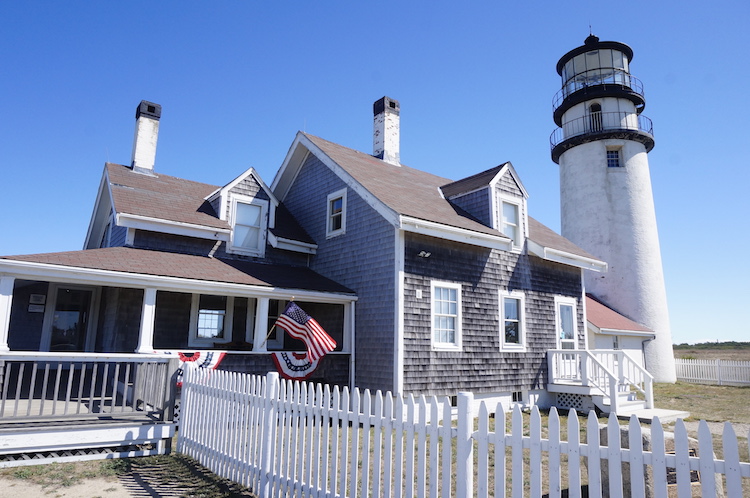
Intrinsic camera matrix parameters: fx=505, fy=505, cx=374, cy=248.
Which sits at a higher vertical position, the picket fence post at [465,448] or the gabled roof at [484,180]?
the gabled roof at [484,180]

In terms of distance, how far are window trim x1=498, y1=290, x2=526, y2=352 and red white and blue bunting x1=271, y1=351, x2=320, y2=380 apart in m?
5.42

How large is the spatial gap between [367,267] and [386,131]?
6.54m

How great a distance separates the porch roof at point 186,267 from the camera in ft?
33.0

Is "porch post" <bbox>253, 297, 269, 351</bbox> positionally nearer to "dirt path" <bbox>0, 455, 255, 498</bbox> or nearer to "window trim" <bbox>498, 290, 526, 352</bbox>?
"dirt path" <bbox>0, 455, 255, 498</bbox>

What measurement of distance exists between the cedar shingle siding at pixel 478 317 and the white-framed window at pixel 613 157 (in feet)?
36.7

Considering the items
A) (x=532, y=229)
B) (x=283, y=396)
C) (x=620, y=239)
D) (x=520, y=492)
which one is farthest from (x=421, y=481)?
(x=620, y=239)

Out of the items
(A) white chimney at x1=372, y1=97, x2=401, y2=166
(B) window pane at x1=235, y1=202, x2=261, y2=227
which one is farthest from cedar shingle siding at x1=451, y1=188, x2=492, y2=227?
(B) window pane at x1=235, y1=202, x2=261, y2=227

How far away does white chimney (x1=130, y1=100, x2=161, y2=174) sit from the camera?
621 inches

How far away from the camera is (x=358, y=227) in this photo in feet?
44.4

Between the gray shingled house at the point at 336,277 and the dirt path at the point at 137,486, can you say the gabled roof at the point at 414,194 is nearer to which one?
the gray shingled house at the point at 336,277

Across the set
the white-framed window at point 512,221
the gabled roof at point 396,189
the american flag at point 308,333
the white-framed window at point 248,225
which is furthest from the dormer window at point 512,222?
the white-framed window at point 248,225

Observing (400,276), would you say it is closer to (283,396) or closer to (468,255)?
(468,255)

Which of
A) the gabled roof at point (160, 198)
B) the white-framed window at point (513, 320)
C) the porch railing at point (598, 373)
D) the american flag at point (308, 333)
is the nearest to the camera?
the american flag at point (308, 333)

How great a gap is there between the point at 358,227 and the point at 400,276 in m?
2.26
